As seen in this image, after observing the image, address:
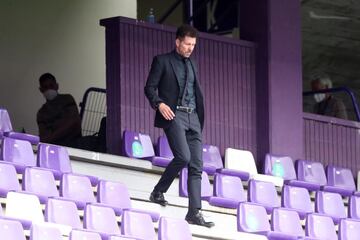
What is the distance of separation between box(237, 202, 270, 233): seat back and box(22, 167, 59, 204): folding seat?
5.47ft

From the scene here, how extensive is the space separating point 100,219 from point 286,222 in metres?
2.24

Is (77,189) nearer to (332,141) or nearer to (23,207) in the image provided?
(23,207)

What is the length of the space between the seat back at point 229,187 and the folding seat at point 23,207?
2588 millimetres

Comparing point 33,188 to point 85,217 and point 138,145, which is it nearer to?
point 85,217

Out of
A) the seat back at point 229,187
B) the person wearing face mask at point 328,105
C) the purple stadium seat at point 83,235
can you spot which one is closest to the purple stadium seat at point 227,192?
the seat back at point 229,187

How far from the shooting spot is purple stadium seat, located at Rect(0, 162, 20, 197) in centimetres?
847

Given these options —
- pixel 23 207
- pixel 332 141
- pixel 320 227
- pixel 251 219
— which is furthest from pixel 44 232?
pixel 332 141

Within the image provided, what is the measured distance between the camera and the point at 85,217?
320 inches

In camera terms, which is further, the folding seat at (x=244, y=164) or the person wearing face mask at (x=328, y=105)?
the person wearing face mask at (x=328, y=105)

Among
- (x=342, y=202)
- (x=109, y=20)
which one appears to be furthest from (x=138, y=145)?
(x=342, y=202)

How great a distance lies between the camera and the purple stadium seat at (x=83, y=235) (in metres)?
7.30

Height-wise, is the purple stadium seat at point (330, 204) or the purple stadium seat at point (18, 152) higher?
the purple stadium seat at point (18, 152)

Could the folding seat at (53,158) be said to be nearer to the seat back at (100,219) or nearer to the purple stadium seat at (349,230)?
the seat back at (100,219)

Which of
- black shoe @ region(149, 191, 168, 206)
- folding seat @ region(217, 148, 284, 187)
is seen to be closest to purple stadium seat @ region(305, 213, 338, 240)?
folding seat @ region(217, 148, 284, 187)
